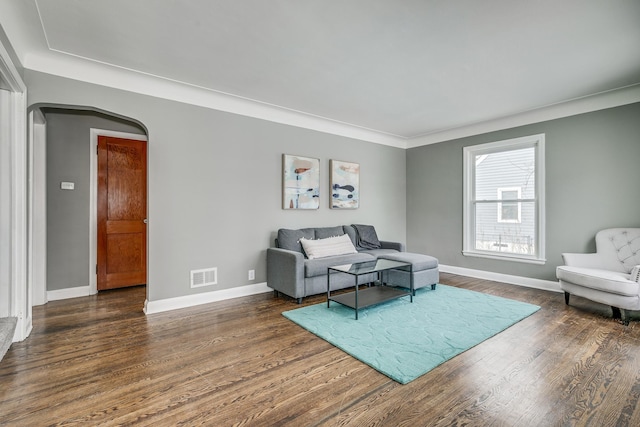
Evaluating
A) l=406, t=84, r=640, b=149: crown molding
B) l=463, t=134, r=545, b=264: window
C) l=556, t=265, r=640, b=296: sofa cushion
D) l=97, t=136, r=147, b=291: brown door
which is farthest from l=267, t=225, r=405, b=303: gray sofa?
l=406, t=84, r=640, b=149: crown molding

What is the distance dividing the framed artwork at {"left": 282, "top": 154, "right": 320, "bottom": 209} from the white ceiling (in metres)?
0.90

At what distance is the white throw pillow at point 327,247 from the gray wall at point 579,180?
2.23 meters

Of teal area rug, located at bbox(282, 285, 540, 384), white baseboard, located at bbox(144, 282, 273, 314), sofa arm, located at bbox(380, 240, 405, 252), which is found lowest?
teal area rug, located at bbox(282, 285, 540, 384)

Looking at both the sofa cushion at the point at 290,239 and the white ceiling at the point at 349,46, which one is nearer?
the white ceiling at the point at 349,46

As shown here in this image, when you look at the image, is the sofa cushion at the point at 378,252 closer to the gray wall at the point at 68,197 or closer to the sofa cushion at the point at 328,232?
the sofa cushion at the point at 328,232

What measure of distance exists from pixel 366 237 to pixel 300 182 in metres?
1.45

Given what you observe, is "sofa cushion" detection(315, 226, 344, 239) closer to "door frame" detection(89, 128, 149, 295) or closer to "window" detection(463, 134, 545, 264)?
"window" detection(463, 134, 545, 264)

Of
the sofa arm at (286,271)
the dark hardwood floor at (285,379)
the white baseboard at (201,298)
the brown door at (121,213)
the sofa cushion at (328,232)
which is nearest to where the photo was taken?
the dark hardwood floor at (285,379)

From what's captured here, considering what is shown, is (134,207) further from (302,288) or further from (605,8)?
(605,8)

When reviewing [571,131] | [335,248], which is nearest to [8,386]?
[335,248]

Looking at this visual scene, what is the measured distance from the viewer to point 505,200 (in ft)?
15.5

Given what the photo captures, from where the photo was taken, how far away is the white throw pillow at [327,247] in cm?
398

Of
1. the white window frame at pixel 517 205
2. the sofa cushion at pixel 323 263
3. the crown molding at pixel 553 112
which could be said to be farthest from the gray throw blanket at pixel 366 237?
the crown molding at pixel 553 112

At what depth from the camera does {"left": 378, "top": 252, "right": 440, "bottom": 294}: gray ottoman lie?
3.91 metres
